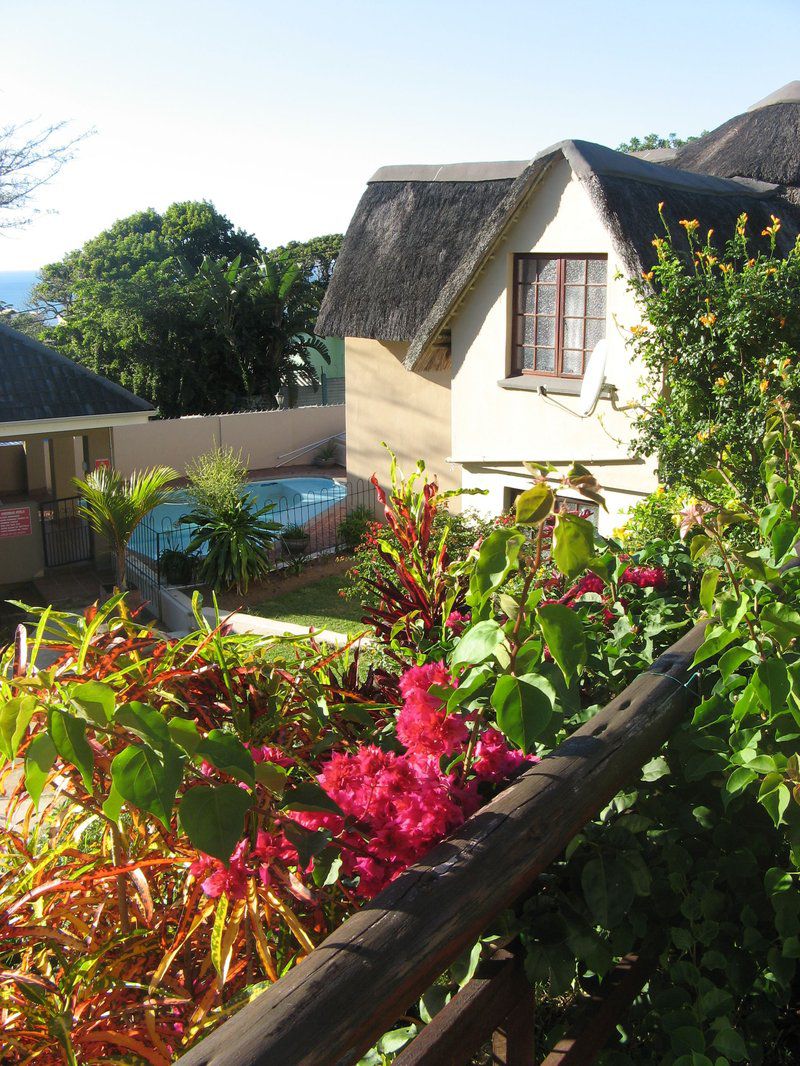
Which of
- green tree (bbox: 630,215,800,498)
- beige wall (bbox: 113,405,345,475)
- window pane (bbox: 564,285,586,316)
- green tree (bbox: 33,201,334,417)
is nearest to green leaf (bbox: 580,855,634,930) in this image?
green tree (bbox: 630,215,800,498)

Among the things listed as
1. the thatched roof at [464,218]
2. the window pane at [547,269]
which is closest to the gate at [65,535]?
the thatched roof at [464,218]

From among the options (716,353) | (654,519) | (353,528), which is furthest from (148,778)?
(353,528)

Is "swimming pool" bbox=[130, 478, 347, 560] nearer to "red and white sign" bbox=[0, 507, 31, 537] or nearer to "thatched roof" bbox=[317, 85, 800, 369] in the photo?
"thatched roof" bbox=[317, 85, 800, 369]

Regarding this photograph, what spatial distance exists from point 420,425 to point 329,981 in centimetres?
1449

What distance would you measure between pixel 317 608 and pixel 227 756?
11615 millimetres

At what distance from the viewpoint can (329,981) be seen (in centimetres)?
111

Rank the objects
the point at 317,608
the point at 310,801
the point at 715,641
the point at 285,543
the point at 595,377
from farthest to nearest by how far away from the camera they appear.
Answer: the point at 285,543
the point at 317,608
the point at 595,377
the point at 715,641
the point at 310,801

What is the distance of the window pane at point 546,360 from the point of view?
463 inches

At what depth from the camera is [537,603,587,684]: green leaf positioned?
1.47 metres

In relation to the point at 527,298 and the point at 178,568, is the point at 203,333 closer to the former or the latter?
the point at 178,568

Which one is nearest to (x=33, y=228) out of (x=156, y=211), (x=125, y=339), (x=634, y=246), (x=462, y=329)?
(x=125, y=339)

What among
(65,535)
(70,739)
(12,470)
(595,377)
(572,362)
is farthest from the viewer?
(12,470)

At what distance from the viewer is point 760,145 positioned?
567 inches

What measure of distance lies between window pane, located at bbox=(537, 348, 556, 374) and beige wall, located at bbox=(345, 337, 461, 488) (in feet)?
9.75
